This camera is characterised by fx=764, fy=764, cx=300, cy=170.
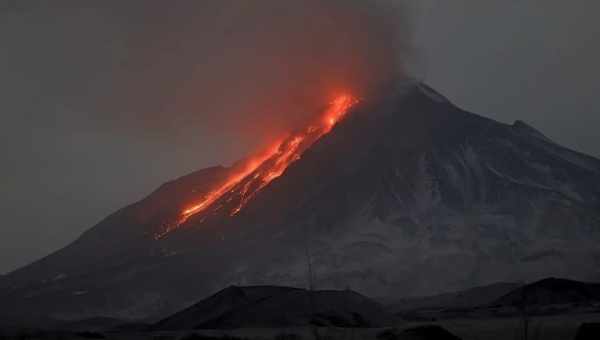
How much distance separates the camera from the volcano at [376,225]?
102 m

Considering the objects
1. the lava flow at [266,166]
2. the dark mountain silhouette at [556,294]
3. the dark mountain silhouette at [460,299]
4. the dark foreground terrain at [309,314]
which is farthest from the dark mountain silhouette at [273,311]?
the lava flow at [266,166]

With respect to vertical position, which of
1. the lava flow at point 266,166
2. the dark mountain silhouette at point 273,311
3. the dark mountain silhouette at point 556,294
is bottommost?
the dark mountain silhouette at point 556,294

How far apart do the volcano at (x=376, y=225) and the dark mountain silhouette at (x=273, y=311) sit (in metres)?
35.7

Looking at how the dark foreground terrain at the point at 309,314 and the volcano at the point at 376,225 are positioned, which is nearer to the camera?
the dark foreground terrain at the point at 309,314

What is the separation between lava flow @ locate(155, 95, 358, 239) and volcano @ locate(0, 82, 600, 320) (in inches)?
30.1

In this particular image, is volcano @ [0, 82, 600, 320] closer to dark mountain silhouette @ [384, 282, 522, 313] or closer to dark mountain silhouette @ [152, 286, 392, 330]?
dark mountain silhouette @ [384, 282, 522, 313]

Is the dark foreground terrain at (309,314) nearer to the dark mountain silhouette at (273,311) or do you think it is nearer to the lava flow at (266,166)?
the dark mountain silhouette at (273,311)

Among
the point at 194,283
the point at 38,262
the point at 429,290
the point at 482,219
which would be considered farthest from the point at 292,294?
the point at 38,262

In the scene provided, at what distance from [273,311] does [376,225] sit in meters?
63.3

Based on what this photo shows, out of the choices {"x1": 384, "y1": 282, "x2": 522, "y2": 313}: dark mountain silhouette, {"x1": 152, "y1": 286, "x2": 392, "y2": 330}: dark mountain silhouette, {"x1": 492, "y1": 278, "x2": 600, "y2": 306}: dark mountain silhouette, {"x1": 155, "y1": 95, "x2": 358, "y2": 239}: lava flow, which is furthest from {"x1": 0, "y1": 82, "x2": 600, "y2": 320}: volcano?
{"x1": 152, "y1": 286, "x2": 392, "y2": 330}: dark mountain silhouette

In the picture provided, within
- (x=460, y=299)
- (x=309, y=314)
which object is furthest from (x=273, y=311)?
(x=460, y=299)

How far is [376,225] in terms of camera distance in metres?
112

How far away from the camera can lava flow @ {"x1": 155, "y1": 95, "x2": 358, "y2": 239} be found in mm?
132250

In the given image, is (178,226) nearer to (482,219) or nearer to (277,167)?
(277,167)
